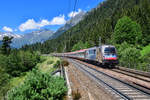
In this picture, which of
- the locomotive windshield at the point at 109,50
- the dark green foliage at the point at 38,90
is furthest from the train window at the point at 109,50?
the dark green foliage at the point at 38,90

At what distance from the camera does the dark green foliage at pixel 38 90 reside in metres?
7.36

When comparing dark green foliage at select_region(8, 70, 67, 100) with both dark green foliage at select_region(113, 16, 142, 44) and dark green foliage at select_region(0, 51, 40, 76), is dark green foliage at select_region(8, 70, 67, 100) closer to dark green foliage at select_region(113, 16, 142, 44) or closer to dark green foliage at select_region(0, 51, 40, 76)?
dark green foliage at select_region(113, 16, 142, 44)

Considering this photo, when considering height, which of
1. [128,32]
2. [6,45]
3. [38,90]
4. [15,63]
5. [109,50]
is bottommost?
[15,63]

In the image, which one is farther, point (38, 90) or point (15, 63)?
point (15, 63)

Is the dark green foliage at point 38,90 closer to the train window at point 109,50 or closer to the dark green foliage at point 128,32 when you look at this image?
the train window at point 109,50

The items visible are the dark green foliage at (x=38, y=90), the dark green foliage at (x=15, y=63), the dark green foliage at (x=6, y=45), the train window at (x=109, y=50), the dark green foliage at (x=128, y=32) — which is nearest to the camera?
the dark green foliage at (x=38, y=90)

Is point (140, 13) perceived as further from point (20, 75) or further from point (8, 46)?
point (8, 46)

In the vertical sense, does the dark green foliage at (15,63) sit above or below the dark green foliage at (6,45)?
below

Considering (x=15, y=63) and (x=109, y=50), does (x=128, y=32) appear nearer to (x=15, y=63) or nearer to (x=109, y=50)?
(x=109, y=50)

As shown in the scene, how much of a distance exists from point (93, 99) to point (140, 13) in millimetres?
61615

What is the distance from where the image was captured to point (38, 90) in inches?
312

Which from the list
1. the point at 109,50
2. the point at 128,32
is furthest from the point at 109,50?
the point at 128,32

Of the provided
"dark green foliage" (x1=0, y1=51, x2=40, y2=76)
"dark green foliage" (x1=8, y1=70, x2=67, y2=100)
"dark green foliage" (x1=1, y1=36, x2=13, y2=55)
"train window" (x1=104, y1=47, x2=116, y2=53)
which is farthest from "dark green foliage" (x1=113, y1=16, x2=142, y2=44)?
"dark green foliage" (x1=1, y1=36, x2=13, y2=55)

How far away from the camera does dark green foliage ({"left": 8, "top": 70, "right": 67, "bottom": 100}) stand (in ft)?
24.1
